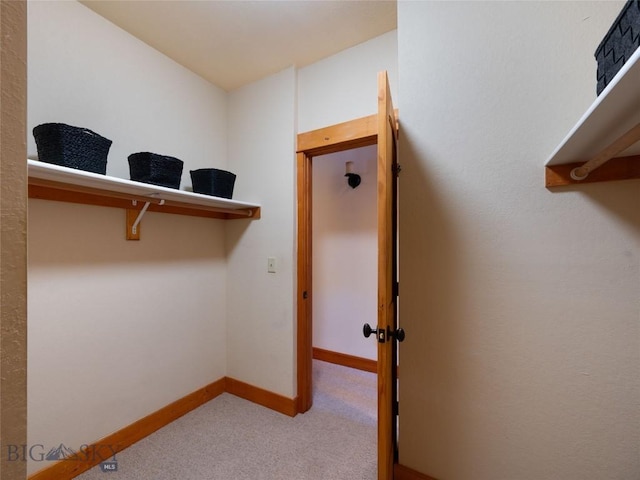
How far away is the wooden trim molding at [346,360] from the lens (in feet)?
9.12

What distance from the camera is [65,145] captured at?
124cm

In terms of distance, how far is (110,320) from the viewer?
1.63 metres

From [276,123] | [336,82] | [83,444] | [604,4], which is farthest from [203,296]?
[604,4]

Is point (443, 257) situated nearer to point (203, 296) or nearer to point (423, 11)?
point (423, 11)

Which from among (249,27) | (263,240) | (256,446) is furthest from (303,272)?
(249,27)

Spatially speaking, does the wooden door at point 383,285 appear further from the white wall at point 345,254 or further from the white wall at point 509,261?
the white wall at point 345,254

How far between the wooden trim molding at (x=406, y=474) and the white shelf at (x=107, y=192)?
1.82 meters

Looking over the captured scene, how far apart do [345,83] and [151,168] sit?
136cm

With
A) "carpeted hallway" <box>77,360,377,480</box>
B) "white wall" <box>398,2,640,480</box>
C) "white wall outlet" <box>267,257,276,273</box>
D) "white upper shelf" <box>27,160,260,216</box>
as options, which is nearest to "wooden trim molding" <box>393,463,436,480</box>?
"white wall" <box>398,2,640,480</box>

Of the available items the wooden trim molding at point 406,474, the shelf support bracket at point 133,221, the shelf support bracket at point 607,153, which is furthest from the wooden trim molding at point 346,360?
the shelf support bracket at point 607,153

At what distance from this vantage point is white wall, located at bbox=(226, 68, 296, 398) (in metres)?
2.06

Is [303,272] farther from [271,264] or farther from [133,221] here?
[133,221]

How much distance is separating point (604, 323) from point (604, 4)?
1.17 m

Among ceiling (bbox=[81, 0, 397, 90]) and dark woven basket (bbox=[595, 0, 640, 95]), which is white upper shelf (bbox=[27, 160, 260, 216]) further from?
dark woven basket (bbox=[595, 0, 640, 95])
